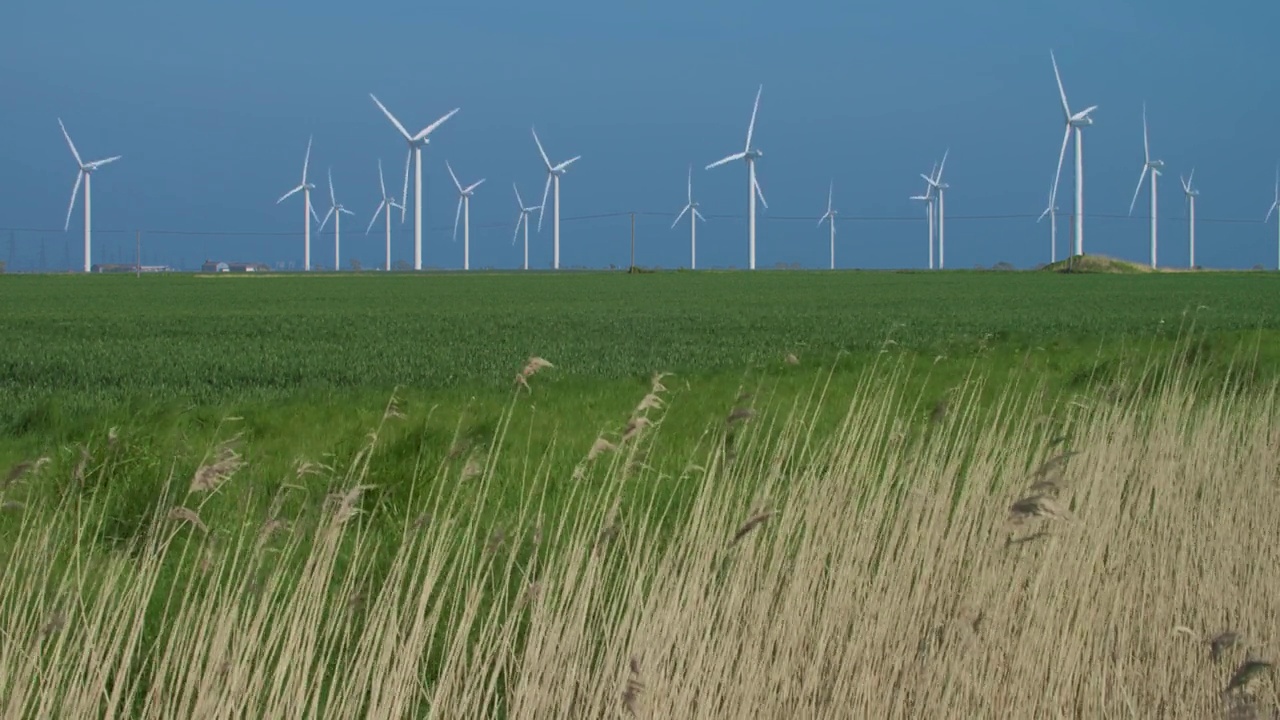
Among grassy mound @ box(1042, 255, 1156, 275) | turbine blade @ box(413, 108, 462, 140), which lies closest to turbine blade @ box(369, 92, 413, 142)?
turbine blade @ box(413, 108, 462, 140)

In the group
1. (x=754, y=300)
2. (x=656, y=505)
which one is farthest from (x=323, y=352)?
(x=754, y=300)

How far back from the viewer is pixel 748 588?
22.4ft

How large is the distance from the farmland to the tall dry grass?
4 cm

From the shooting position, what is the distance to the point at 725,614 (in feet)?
20.8

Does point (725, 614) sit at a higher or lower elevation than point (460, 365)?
lower

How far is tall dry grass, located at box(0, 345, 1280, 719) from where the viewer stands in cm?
567

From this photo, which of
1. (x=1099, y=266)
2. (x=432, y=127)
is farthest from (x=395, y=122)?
(x=1099, y=266)

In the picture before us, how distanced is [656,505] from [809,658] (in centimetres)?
357

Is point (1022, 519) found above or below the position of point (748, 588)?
above

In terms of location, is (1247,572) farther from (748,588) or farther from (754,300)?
(754,300)

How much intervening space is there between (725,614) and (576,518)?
1006 mm

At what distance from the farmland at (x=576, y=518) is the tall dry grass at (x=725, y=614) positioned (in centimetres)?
4

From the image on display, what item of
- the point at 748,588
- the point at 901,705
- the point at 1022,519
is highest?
the point at 1022,519

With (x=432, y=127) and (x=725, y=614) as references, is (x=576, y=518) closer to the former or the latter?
(x=725, y=614)
